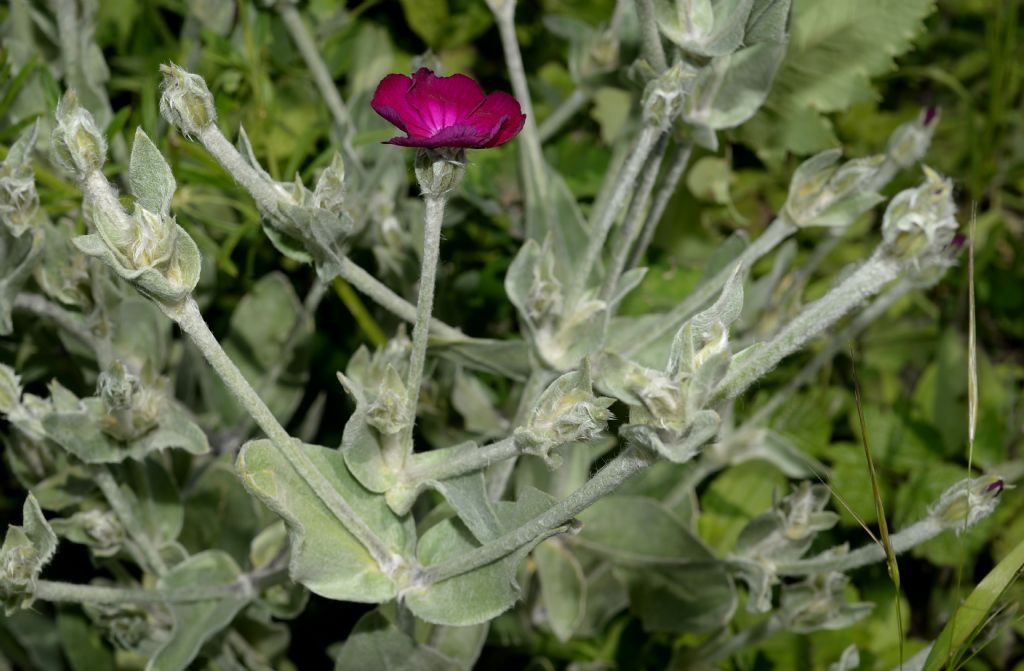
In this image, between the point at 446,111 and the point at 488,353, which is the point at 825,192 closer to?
the point at 488,353

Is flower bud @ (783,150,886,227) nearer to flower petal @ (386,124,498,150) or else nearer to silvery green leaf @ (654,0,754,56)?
silvery green leaf @ (654,0,754,56)

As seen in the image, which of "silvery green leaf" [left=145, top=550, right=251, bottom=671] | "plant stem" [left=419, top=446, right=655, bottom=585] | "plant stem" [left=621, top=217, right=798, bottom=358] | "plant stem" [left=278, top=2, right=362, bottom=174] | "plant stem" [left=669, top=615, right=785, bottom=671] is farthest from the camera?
"plant stem" [left=278, top=2, right=362, bottom=174]

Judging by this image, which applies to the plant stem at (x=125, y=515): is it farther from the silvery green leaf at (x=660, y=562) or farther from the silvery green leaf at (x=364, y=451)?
the silvery green leaf at (x=660, y=562)

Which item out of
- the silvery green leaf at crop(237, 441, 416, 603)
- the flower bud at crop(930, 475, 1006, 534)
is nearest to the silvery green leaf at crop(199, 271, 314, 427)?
the silvery green leaf at crop(237, 441, 416, 603)

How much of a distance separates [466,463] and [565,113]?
3.22 feet

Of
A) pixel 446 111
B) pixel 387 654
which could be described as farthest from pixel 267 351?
pixel 446 111

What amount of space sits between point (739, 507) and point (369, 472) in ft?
3.29

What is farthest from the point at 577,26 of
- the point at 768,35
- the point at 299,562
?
the point at 299,562

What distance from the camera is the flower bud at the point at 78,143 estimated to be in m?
1.16

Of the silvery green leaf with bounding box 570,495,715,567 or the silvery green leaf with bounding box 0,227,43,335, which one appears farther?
the silvery green leaf with bounding box 570,495,715,567

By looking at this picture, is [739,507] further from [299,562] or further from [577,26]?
[299,562]

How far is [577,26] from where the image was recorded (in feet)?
7.01

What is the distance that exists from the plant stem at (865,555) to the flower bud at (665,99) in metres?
0.60

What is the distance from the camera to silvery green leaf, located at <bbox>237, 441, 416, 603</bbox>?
1237 millimetres
